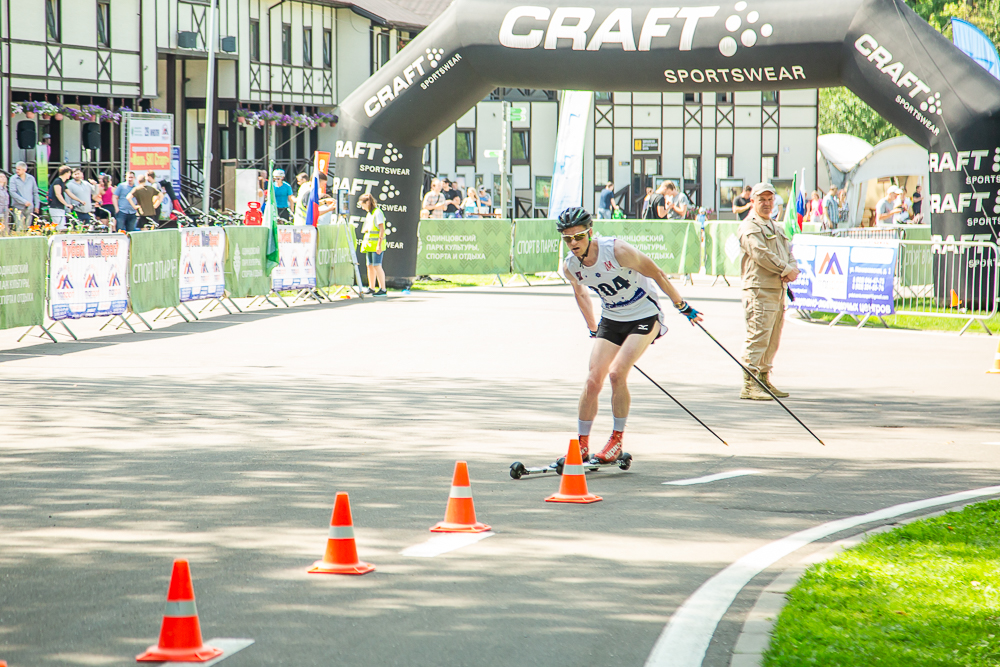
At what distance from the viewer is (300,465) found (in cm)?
889

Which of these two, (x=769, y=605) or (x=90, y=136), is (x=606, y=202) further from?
(x=769, y=605)

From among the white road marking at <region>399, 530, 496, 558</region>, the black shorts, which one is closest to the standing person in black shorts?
the black shorts

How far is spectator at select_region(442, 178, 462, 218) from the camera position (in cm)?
3522

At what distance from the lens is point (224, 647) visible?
16.4ft

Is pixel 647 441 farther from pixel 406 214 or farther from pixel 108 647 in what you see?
pixel 406 214

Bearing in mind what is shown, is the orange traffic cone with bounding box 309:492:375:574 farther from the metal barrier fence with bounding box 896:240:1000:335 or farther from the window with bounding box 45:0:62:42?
the window with bounding box 45:0:62:42

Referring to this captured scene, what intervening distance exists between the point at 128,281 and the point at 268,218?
4843 millimetres

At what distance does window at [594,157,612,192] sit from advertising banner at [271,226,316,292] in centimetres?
3596

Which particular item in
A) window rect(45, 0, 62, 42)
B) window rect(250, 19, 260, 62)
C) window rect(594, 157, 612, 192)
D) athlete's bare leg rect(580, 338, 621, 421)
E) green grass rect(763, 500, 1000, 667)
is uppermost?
window rect(250, 19, 260, 62)

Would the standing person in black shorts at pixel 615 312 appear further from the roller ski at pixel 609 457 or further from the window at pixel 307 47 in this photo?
the window at pixel 307 47

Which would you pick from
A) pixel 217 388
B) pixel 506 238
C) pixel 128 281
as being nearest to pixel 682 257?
pixel 506 238

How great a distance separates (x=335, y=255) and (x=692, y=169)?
36640 millimetres

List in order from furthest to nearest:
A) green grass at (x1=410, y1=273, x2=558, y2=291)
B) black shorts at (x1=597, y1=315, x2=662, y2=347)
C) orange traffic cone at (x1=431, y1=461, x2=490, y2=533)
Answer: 1. green grass at (x1=410, y1=273, x2=558, y2=291)
2. black shorts at (x1=597, y1=315, x2=662, y2=347)
3. orange traffic cone at (x1=431, y1=461, x2=490, y2=533)

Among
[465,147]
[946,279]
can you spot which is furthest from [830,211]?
[465,147]
